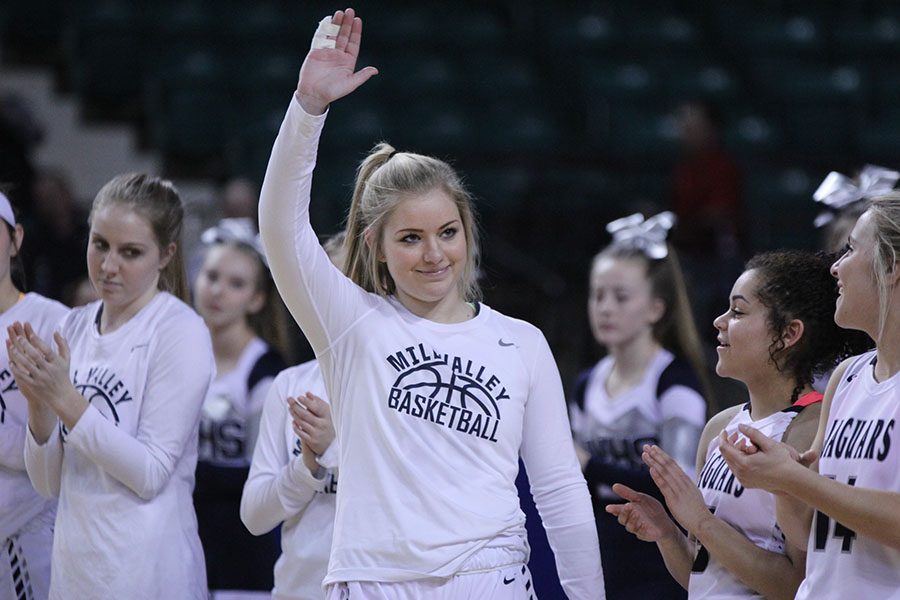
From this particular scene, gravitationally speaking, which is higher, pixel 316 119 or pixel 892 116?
pixel 892 116

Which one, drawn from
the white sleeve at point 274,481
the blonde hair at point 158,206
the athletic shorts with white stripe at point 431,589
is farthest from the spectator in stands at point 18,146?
the athletic shorts with white stripe at point 431,589

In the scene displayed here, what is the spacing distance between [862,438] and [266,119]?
7.01 m

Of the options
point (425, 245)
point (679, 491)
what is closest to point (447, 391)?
point (425, 245)

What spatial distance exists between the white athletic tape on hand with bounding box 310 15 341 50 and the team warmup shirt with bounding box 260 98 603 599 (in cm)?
16

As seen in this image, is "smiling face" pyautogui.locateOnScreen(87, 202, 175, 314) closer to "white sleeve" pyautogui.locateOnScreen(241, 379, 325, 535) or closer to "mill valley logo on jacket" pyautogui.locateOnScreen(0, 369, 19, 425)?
"mill valley logo on jacket" pyautogui.locateOnScreen(0, 369, 19, 425)

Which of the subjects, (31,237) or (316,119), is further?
(31,237)

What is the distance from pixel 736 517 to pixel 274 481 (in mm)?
1251

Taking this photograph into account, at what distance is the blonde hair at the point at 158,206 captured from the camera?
362 cm

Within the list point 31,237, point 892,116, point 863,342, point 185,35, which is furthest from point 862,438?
point 185,35

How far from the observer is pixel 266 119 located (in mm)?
9109

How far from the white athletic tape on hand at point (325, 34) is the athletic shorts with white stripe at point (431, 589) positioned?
1.15m

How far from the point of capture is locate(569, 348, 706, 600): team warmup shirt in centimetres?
412

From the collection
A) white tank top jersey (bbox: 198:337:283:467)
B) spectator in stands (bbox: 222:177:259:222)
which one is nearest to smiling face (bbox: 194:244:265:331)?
white tank top jersey (bbox: 198:337:283:467)

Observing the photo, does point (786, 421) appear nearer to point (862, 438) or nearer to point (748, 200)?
point (862, 438)
